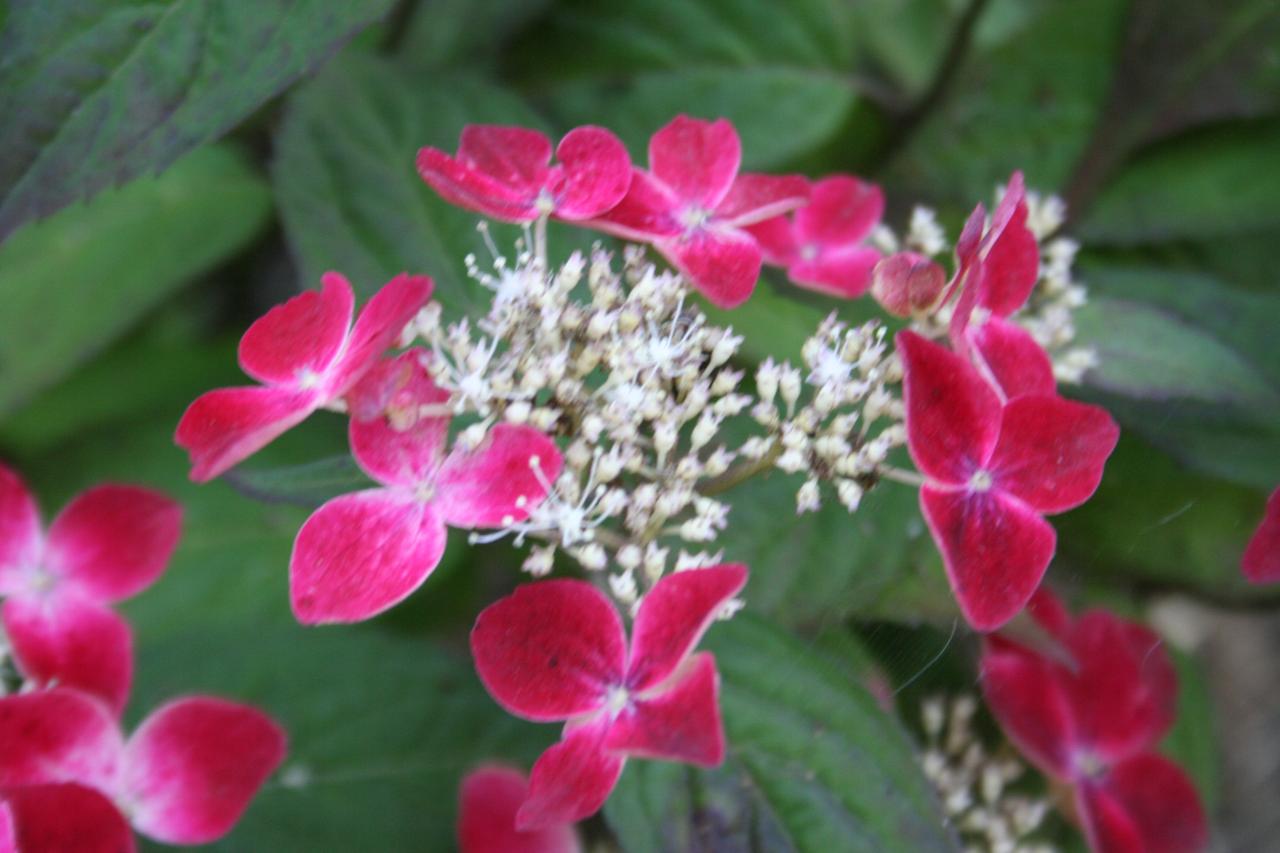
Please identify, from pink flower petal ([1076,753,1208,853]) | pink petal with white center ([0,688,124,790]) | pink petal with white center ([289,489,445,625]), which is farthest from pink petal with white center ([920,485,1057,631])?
pink petal with white center ([0,688,124,790])

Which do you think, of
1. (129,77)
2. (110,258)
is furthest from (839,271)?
(110,258)

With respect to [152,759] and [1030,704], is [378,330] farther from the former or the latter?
[1030,704]

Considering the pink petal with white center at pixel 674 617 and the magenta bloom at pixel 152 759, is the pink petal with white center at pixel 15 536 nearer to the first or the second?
the magenta bloom at pixel 152 759

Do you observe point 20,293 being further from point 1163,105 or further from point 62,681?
point 1163,105

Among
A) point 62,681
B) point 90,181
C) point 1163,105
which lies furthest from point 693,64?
point 62,681

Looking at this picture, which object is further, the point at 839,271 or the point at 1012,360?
the point at 839,271

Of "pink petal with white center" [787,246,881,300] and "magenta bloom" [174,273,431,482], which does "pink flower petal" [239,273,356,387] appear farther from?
"pink petal with white center" [787,246,881,300]

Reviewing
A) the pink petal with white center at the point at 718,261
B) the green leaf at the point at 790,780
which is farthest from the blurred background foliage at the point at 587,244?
the pink petal with white center at the point at 718,261
